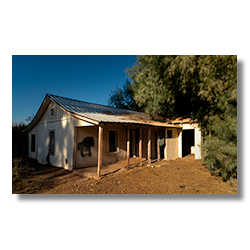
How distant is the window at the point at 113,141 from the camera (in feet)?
30.0

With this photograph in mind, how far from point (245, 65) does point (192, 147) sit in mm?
12326

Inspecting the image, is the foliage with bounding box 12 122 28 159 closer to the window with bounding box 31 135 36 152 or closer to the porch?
the window with bounding box 31 135 36 152

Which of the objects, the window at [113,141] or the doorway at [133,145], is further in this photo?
the doorway at [133,145]

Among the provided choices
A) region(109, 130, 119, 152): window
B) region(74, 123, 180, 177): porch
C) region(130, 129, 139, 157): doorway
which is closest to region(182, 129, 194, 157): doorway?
region(74, 123, 180, 177): porch

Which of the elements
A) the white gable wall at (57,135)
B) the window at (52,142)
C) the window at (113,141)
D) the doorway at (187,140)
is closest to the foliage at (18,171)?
the white gable wall at (57,135)

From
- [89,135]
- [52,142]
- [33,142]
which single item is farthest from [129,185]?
[33,142]

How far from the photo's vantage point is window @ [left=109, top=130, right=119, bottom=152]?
913cm

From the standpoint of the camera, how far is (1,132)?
1.55 m

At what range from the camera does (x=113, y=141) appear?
30.6 ft

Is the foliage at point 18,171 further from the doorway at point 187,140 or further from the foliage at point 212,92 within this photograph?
the doorway at point 187,140
